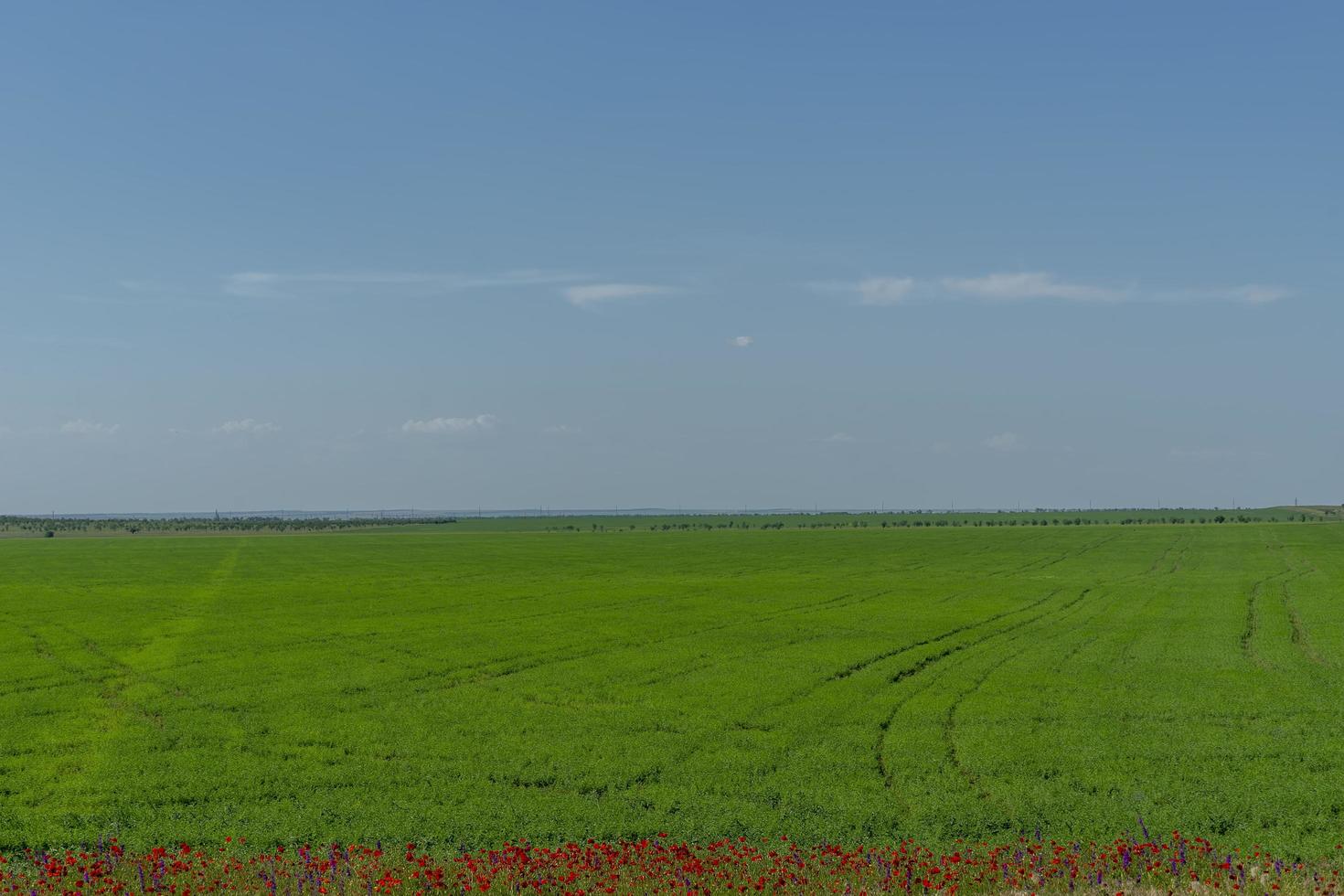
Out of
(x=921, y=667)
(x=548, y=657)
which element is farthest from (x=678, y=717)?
(x=548, y=657)

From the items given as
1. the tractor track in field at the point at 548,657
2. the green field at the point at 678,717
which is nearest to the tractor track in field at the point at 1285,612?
the green field at the point at 678,717

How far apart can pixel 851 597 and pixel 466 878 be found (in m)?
40.1

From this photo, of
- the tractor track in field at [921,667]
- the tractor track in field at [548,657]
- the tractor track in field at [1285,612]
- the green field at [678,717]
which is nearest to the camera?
the green field at [678,717]

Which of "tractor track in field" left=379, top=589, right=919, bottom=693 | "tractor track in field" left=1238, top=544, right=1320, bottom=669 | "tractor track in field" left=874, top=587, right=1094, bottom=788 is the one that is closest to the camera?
"tractor track in field" left=874, top=587, right=1094, bottom=788

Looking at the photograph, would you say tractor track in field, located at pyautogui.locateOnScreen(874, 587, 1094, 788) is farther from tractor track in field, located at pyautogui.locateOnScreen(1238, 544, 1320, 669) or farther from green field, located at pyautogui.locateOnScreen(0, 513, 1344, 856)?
tractor track in field, located at pyautogui.locateOnScreen(1238, 544, 1320, 669)

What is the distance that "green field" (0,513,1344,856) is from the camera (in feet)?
53.7

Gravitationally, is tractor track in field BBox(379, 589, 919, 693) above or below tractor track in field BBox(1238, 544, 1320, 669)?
below

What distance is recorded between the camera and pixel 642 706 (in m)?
24.6

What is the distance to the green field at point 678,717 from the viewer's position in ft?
53.7

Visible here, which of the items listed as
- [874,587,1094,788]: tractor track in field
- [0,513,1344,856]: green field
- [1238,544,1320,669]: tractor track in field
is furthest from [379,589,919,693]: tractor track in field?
[1238,544,1320,669]: tractor track in field

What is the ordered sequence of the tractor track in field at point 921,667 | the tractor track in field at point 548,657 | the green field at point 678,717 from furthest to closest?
the tractor track in field at point 548,657
the tractor track in field at point 921,667
the green field at point 678,717

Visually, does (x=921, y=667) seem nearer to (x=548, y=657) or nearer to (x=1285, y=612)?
(x=548, y=657)

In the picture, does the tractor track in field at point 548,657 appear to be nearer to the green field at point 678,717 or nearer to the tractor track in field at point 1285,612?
the green field at point 678,717

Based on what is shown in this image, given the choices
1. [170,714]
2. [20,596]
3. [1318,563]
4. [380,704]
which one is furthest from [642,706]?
[1318,563]
